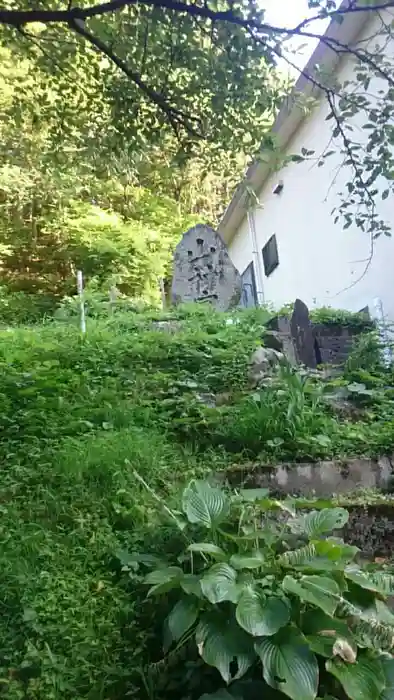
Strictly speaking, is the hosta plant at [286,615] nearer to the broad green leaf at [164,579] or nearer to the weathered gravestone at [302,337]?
the broad green leaf at [164,579]

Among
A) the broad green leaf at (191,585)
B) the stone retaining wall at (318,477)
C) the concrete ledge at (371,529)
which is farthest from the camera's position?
the stone retaining wall at (318,477)

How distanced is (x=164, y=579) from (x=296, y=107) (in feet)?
17.0

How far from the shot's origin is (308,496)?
3238mm

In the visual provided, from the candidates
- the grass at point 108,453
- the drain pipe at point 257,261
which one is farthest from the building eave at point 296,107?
the grass at point 108,453

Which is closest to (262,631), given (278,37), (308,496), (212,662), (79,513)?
(212,662)

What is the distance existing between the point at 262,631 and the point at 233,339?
3947 millimetres

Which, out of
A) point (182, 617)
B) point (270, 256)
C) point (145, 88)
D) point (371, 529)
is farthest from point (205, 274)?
point (182, 617)

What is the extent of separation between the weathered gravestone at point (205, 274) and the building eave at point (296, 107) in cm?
76

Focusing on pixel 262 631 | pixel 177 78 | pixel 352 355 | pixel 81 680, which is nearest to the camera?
pixel 262 631

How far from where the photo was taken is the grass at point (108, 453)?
2123 millimetres

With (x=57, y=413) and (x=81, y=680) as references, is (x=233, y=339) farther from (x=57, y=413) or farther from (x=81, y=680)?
(x=81, y=680)

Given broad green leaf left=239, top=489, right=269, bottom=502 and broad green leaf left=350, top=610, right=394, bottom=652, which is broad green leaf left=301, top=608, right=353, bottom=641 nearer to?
broad green leaf left=350, top=610, right=394, bottom=652

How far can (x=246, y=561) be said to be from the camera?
1996 mm

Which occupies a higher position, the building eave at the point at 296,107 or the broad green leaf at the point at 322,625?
the building eave at the point at 296,107
